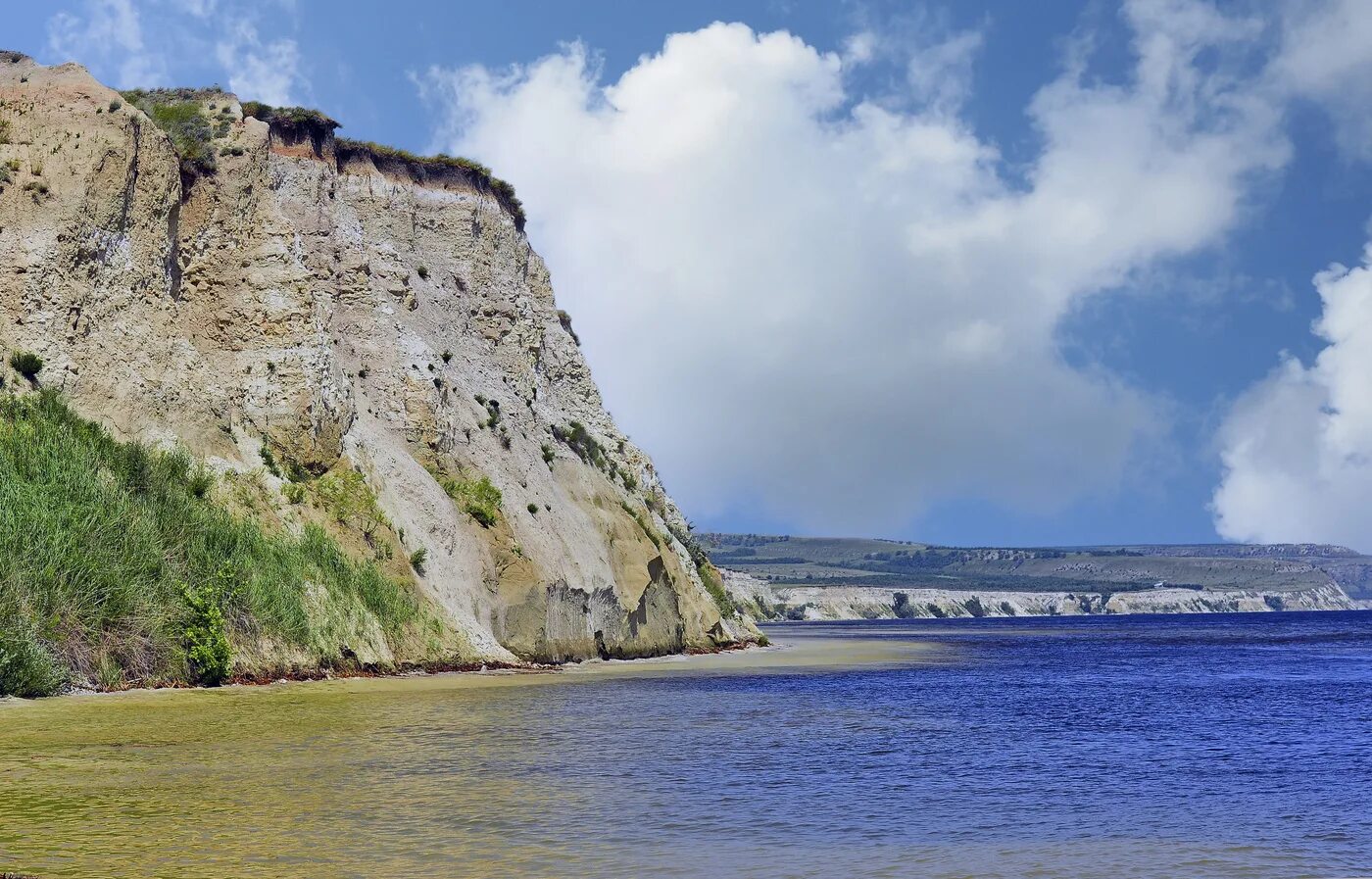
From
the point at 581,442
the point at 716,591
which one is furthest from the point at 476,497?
the point at 716,591

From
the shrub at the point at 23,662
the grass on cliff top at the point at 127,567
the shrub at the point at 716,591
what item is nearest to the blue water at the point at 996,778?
the grass on cliff top at the point at 127,567

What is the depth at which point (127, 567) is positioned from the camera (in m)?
33.7

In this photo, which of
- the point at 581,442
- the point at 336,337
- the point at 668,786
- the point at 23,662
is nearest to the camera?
the point at 668,786

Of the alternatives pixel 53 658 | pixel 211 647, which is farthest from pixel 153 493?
pixel 53 658

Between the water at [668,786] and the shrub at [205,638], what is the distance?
1.66 m

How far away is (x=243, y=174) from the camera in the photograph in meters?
51.2

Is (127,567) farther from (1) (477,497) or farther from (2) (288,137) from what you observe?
(2) (288,137)

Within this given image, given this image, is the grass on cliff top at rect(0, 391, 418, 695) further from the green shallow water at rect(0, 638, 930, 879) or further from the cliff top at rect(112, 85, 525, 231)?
the cliff top at rect(112, 85, 525, 231)

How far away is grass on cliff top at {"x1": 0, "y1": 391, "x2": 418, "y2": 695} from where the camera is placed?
1187 inches

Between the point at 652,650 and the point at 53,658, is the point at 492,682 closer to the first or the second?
the point at 53,658

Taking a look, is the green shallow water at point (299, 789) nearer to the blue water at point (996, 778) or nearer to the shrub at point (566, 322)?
the blue water at point (996, 778)

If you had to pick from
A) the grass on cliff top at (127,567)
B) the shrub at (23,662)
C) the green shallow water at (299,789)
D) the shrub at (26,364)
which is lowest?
the green shallow water at (299,789)

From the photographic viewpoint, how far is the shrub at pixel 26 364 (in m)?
40.8

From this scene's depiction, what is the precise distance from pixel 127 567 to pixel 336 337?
75.6 ft
